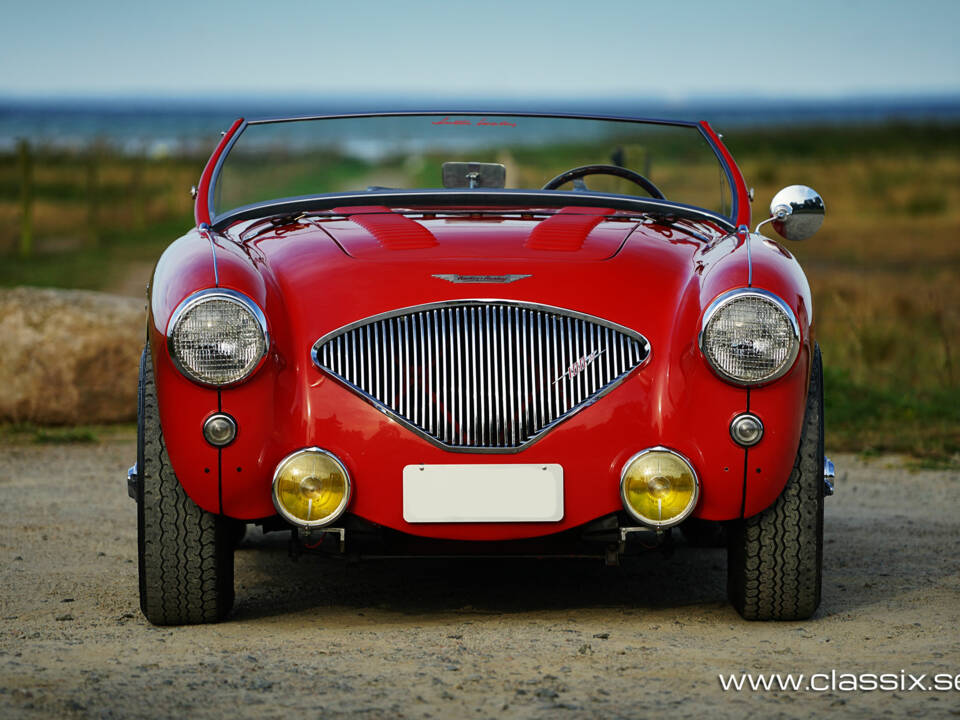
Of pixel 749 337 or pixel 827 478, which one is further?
pixel 827 478

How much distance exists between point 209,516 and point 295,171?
6.46ft

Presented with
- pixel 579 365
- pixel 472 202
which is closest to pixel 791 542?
pixel 579 365

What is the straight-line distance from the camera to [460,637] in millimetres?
3789

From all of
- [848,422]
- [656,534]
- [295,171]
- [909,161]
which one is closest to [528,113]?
[295,171]

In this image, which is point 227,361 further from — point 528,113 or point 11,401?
point 11,401

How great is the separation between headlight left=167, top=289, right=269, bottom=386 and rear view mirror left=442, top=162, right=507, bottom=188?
1550mm

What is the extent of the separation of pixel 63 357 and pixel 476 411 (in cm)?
531

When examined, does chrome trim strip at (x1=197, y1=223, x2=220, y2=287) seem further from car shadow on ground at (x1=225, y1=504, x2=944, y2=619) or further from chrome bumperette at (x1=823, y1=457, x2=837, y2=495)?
chrome bumperette at (x1=823, y1=457, x2=837, y2=495)

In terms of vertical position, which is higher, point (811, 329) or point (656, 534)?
point (811, 329)

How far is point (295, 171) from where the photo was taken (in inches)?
213

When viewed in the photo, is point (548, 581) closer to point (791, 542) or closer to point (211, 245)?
point (791, 542)

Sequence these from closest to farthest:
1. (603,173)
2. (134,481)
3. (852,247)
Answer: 1. (134,481)
2. (603,173)
3. (852,247)

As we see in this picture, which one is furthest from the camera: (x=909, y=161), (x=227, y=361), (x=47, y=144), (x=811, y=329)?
(x=909, y=161)

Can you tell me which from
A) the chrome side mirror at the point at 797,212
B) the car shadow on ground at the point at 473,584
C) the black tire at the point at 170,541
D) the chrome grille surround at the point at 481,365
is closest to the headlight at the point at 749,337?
the chrome grille surround at the point at 481,365
